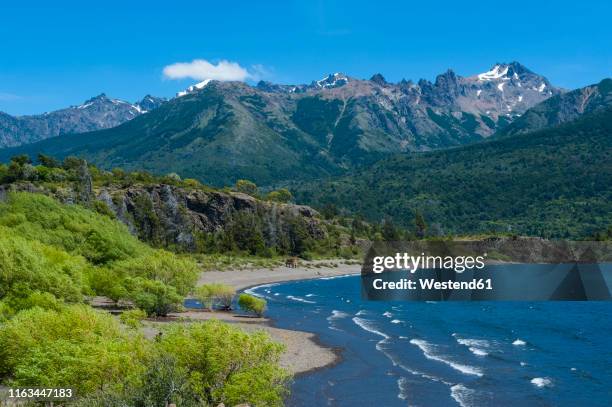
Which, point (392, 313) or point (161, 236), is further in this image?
point (161, 236)

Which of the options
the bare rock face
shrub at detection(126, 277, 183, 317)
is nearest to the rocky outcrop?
the bare rock face

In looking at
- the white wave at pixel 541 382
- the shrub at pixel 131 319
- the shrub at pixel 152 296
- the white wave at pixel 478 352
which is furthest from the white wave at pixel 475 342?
the shrub at pixel 131 319

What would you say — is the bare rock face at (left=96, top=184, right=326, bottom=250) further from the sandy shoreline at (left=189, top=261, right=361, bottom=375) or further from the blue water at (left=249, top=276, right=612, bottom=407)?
the blue water at (left=249, top=276, right=612, bottom=407)

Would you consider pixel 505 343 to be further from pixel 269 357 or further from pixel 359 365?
pixel 269 357

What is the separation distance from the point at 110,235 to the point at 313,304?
3202cm

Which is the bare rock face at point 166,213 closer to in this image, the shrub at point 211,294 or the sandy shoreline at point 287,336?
the sandy shoreline at point 287,336

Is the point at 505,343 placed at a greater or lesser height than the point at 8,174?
lesser

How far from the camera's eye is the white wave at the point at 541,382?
46.7m

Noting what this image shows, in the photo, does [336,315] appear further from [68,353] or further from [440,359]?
[68,353]

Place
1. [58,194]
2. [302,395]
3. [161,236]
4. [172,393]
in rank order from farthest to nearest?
1. [161,236]
2. [58,194]
3. [302,395]
4. [172,393]

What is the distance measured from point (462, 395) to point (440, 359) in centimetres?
1289

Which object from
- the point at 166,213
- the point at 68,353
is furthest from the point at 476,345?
the point at 166,213

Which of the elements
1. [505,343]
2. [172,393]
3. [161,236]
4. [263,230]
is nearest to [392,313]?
[505,343]

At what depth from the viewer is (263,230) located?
7844 inches
